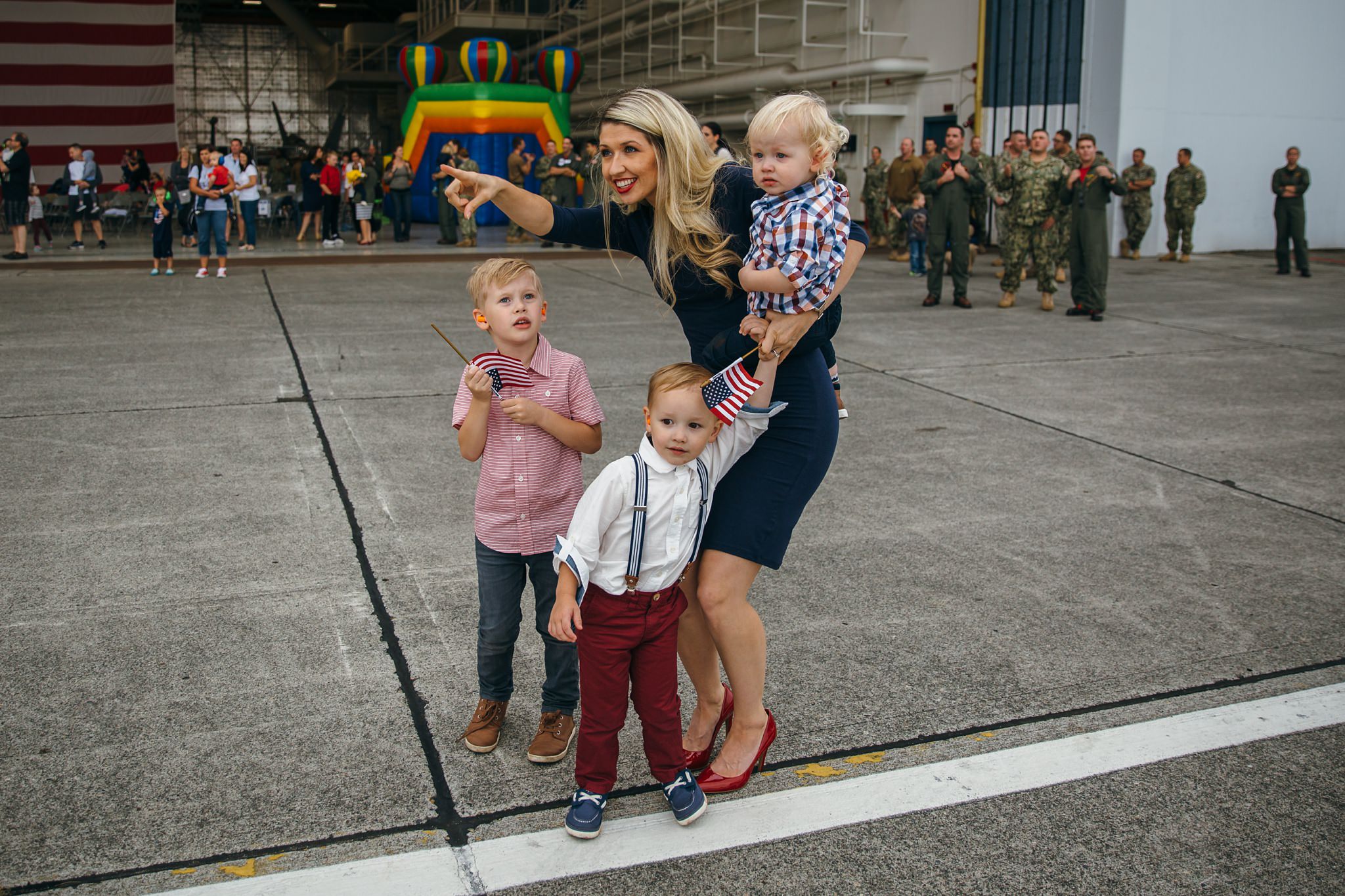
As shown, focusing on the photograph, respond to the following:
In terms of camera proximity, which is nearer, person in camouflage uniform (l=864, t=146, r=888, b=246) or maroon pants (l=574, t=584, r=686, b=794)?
maroon pants (l=574, t=584, r=686, b=794)

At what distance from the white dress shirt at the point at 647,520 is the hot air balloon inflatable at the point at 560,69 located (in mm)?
23611

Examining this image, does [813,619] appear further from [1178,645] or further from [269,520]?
[269,520]

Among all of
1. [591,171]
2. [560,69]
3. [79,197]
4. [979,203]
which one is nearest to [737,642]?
[591,171]

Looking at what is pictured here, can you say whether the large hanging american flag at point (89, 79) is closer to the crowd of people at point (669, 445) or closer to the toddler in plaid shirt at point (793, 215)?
the crowd of people at point (669, 445)

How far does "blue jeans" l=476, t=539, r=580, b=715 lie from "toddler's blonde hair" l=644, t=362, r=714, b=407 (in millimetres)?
645

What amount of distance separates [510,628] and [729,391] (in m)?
0.94

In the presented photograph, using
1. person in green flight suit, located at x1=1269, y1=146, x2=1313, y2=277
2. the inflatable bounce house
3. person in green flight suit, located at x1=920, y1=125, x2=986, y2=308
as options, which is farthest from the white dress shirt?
the inflatable bounce house

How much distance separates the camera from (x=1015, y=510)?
506cm

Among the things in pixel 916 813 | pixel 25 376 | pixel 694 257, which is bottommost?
pixel 916 813

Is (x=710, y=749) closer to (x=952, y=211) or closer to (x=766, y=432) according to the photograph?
(x=766, y=432)

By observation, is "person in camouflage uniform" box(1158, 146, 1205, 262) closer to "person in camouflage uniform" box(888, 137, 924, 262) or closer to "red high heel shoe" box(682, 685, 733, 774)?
"person in camouflage uniform" box(888, 137, 924, 262)

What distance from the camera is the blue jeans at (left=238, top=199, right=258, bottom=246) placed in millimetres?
17156

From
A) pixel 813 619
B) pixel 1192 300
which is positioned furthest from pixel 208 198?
pixel 813 619

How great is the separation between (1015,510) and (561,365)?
2884mm
